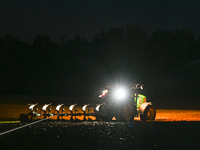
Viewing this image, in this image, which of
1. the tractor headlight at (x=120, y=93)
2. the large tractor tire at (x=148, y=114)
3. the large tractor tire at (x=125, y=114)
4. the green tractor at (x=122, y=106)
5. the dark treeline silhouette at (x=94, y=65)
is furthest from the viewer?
the dark treeline silhouette at (x=94, y=65)

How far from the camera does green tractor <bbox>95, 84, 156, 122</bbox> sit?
1716 cm

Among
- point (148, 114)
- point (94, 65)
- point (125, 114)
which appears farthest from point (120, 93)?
point (94, 65)

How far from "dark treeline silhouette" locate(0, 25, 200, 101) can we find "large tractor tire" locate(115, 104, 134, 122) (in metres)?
36.3

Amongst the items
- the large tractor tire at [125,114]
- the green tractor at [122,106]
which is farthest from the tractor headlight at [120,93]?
the large tractor tire at [125,114]

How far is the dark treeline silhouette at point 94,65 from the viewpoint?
5841cm

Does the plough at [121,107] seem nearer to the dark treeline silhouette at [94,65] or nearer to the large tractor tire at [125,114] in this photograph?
the large tractor tire at [125,114]

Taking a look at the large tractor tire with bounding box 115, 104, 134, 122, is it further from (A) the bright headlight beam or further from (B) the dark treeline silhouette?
(B) the dark treeline silhouette

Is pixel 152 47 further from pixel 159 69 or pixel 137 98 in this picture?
pixel 137 98

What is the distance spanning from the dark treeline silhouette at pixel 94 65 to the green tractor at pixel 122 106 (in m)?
35.2

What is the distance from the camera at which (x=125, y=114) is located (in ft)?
56.1

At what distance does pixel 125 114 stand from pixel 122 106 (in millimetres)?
477

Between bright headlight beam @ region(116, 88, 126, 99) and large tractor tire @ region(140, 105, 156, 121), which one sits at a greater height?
bright headlight beam @ region(116, 88, 126, 99)

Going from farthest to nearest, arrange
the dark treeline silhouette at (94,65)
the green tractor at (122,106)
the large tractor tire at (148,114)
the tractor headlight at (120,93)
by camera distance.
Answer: the dark treeline silhouette at (94,65) < the tractor headlight at (120,93) < the large tractor tire at (148,114) < the green tractor at (122,106)

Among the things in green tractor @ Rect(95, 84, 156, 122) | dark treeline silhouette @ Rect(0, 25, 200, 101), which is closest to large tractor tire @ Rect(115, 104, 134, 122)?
green tractor @ Rect(95, 84, 156, 122)
